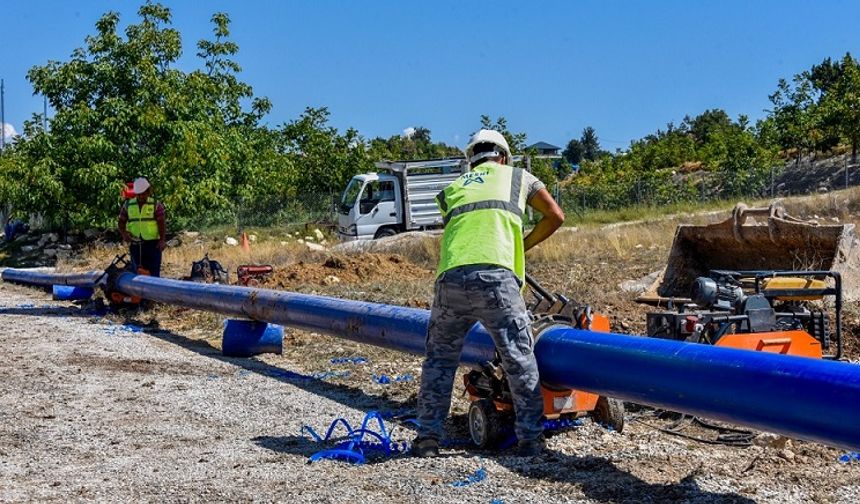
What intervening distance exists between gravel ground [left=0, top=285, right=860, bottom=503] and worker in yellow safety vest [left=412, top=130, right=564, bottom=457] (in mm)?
278

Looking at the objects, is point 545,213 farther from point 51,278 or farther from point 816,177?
point 816,177

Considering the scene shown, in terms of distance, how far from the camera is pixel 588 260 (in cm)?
1692

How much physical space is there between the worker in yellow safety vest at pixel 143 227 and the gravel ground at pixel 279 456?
16.1ft

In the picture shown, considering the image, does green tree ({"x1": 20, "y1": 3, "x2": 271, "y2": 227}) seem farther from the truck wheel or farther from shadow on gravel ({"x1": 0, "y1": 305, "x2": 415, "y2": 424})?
shadow on gravel ({"x1": 0, "y1": 305, "x2": 415, "y2": 424})

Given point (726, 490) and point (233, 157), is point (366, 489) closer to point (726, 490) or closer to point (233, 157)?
point (726, 490)

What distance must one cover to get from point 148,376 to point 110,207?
20.0m

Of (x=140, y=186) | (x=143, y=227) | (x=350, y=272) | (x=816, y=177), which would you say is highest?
(x=816, y=177)

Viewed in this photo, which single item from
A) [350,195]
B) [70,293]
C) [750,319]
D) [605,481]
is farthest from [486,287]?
[350,195]

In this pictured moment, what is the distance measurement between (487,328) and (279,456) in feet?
4.40

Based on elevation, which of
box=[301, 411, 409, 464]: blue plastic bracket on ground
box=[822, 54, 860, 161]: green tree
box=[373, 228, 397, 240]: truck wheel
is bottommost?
box=[301, 411, 409, 464]: blue plastic bracket on ground

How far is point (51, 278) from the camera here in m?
18.0

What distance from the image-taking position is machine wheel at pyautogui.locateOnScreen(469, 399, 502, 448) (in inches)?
229

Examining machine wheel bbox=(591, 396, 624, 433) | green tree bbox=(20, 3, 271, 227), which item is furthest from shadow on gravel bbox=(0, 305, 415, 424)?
green tree bbox=(20, 3, 271, 227)

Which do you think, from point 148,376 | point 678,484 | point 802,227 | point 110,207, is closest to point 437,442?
point 678,484
